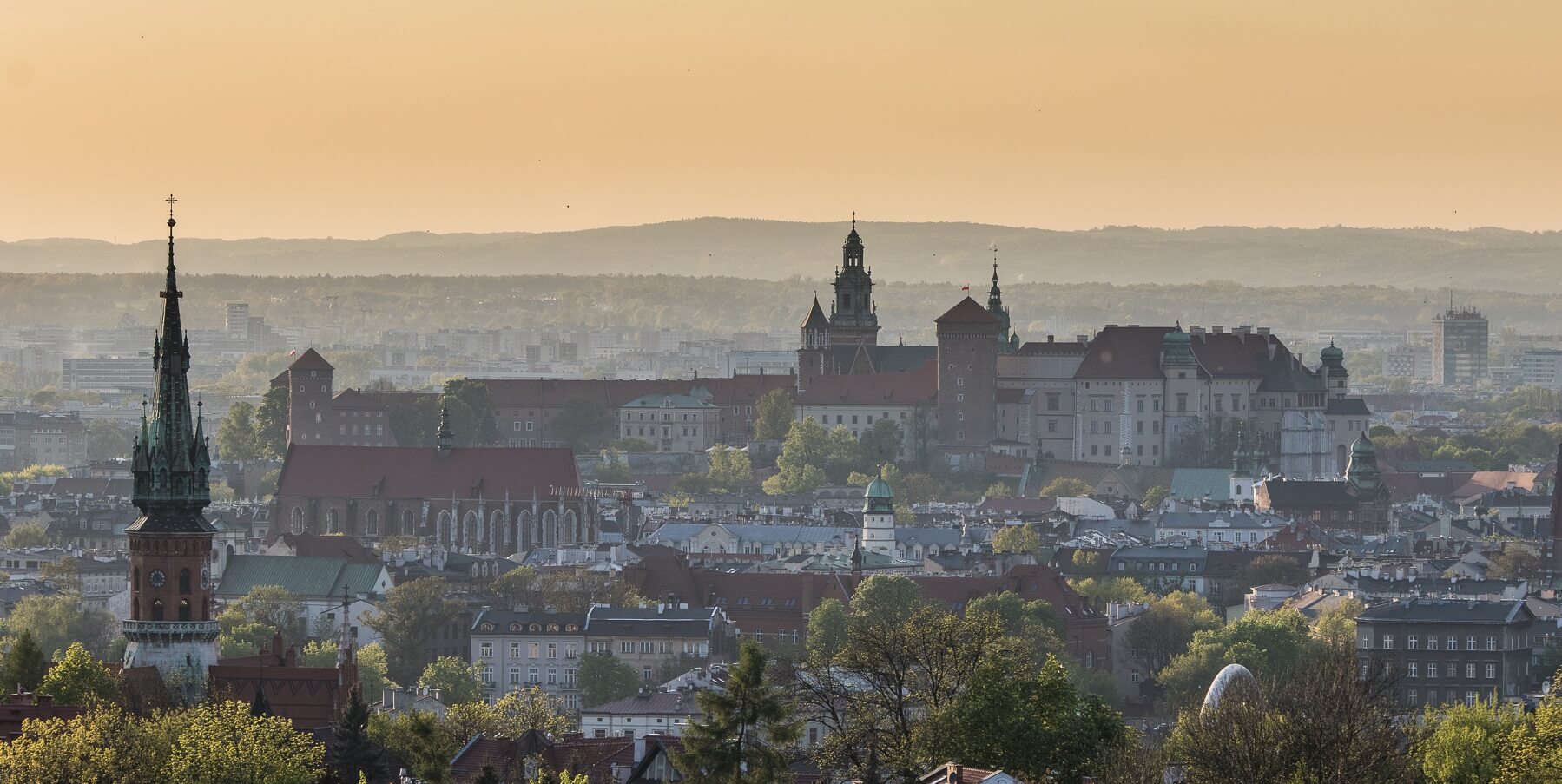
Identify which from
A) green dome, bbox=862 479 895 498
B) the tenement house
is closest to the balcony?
the tenement house

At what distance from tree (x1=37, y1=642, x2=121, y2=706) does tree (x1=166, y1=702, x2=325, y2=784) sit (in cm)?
513

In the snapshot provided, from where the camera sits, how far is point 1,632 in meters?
116

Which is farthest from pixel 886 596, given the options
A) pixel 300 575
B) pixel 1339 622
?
pixel 300 575

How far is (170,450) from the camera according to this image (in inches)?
2891

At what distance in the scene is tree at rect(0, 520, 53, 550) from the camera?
16525 centimetres

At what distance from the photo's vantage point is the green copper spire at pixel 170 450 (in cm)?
7294

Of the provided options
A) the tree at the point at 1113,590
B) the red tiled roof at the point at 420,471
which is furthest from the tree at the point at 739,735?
the red tiled roof at the point at 420,471

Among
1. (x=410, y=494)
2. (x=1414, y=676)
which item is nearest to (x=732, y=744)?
(x=1414, y=676)

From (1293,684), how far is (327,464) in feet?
339

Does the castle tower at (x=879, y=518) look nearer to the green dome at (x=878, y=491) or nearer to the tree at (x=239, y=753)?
the green dome at (x=878, y=491)

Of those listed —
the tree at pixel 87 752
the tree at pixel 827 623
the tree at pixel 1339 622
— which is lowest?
the tree at pixel 827 623

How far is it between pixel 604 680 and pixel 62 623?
2043 cm

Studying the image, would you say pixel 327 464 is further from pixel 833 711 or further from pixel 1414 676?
pixel 833 711

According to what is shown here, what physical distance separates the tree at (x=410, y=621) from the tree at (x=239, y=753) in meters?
49.2
